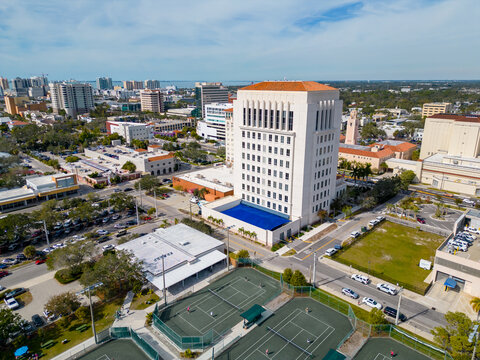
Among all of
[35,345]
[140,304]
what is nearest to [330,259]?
[140,304]

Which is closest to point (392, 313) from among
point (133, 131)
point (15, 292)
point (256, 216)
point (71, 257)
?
point (256, 216)

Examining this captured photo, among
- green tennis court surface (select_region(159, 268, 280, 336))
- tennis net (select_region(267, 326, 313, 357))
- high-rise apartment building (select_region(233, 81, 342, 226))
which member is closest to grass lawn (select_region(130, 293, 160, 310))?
green tennis court surface (select_region(159, 268, 280, 336))

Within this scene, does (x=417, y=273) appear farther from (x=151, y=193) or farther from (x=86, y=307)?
(x=151, y=193)

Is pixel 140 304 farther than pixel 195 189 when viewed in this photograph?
No

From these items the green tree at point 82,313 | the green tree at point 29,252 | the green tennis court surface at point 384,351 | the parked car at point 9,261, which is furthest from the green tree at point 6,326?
the green tennis court surface at point 384,351

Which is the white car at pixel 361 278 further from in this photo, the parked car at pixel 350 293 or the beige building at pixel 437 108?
the beige building at pixel 437 108
